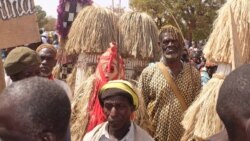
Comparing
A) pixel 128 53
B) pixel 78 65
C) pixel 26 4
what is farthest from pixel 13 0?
pixel 128 53

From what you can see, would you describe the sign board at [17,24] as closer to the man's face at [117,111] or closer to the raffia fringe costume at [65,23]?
the man's face at [117,111]

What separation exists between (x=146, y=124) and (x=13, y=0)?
1.37m

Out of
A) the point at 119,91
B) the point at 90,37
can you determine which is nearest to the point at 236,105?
the point at 119,91

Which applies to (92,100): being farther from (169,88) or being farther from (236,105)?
(236,105)

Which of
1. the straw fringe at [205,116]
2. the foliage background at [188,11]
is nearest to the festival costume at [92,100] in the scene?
the straw fringe at [205,116]

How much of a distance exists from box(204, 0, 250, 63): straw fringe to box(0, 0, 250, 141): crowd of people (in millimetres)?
155

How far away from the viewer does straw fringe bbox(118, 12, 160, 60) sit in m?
4.35

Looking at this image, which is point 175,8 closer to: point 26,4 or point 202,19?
point 202,19

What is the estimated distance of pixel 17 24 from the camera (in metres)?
3.39

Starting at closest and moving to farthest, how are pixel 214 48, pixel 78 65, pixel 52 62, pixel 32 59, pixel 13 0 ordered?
pixel 214 48
pixel 32 59
pixel 13 0
pixel 78 65
pixel 52 62

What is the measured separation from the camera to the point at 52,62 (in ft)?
14.8

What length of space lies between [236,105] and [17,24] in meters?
2.30

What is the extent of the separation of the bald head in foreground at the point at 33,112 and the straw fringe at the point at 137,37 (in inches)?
114

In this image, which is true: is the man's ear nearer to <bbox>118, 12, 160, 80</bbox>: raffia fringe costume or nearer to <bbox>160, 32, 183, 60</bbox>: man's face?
<bbox>160, 32, 183, 60</bbox>: man's face
